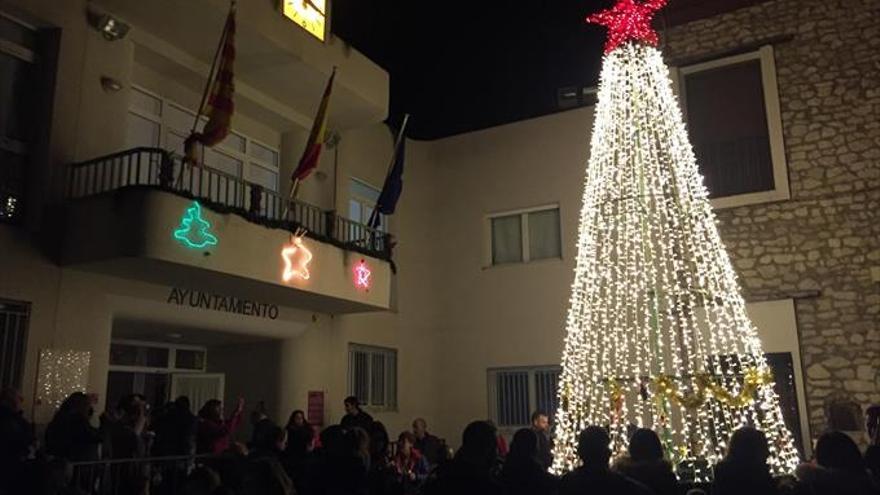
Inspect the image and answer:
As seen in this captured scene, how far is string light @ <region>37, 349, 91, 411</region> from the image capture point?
798cm

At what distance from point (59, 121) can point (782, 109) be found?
9.76 metres

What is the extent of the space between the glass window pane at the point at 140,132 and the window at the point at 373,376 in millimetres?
4642

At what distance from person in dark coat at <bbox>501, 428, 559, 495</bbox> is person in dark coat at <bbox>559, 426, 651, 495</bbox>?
7.9 inches

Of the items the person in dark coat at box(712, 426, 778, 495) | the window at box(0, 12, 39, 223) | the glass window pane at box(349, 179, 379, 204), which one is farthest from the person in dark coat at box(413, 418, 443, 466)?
the person in dark coat at box(712, 426, 778, 495)

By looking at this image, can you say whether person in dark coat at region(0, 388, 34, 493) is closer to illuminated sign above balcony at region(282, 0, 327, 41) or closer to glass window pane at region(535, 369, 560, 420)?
illuminated sign above balcony at region(282, 0, 327, 41)

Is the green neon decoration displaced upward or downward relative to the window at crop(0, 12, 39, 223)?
downward

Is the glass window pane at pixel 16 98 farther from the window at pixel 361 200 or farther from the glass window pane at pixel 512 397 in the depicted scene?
the glass window pane at pixel 512 397

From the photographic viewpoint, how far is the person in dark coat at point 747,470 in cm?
385

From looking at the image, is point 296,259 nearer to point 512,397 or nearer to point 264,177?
point 264,177

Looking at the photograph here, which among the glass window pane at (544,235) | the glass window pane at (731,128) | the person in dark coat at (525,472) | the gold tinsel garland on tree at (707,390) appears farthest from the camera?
the glass window pane at (544,235)

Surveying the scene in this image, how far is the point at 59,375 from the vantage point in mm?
8102

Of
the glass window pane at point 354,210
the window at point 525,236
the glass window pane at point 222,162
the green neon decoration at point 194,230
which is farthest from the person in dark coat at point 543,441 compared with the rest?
the glass window pane at point 222,162

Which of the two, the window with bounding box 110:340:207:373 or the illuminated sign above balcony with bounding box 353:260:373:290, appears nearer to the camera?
the window with bounding box 110:340:207:373

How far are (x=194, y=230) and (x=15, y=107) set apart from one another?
2.37 m
